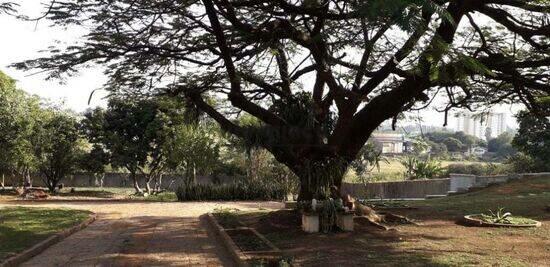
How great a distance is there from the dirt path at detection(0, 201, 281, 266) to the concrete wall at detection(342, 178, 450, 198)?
44.4ft

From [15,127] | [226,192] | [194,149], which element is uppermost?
[15,127]

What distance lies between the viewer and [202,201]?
25.0 m

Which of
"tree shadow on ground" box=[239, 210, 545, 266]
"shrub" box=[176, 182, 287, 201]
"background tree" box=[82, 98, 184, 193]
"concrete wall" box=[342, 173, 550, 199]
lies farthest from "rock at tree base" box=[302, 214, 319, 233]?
"background tree" box=[82, 98, 184, 193]

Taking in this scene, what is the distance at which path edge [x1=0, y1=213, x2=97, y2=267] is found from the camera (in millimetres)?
9125

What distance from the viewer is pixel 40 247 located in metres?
10.8

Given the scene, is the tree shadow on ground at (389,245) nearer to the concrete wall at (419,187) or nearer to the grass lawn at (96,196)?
the concrete wall at (419,187)

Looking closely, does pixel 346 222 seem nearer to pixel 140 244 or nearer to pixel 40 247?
pixel 140 244

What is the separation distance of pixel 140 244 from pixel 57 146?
20.2m

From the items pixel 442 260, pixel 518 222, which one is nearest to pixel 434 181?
pixel 518 222

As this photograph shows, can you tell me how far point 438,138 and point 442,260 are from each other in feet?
264

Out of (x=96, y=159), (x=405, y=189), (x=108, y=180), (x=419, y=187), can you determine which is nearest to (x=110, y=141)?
(x=96, y=159)

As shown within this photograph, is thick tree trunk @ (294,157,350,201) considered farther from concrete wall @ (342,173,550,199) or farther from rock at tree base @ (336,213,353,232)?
concrete wall @ (342,173,550,199)

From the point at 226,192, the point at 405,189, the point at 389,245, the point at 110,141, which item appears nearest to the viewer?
the point at 389,245

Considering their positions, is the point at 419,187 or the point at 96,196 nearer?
the point at 419,187
